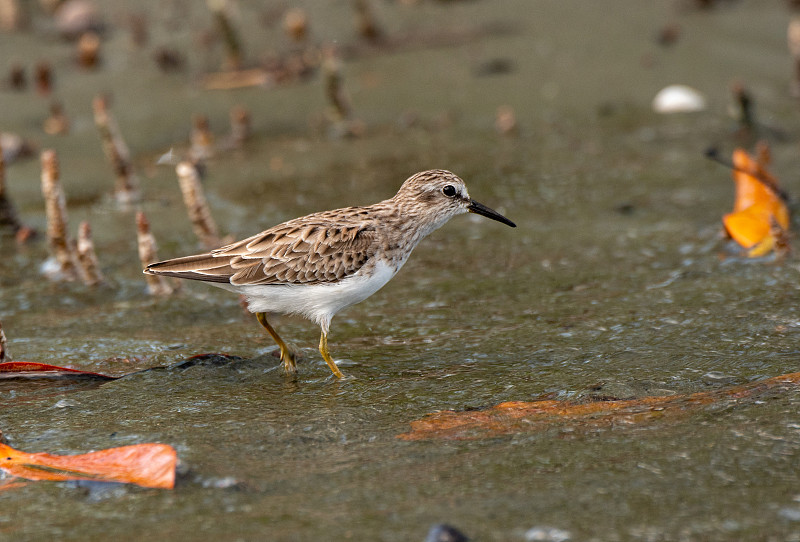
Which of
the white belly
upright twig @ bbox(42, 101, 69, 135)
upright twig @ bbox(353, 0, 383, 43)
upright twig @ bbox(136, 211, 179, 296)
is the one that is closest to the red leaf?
the white belly

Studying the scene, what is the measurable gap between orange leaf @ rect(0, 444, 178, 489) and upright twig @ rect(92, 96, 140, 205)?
469 centimetres

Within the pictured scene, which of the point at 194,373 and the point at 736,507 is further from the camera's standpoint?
the point at 194,373

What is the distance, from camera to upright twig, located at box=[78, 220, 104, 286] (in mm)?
6613

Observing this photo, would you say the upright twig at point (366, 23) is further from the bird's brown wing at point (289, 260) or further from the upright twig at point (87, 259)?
the bird's brown wing at point (289, 260)

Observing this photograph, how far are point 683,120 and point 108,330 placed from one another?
669cm

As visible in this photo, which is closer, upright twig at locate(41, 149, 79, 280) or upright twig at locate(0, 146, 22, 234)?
upright twig at locate(41, 149, 79, 280)

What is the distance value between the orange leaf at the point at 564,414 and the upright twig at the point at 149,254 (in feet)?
9.35

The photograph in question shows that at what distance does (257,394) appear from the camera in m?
4.97

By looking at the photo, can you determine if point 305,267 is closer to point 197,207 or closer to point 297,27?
point 197,207

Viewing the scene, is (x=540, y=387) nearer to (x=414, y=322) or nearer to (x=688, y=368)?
(x=688, y=368)

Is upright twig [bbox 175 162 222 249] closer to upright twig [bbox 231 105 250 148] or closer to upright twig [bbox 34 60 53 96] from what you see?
upright twig [bbox 231 105 250 148]

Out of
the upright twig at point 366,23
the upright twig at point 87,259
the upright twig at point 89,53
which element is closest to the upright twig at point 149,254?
the upright twig at point 87,259

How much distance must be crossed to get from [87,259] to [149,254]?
20.8 inches

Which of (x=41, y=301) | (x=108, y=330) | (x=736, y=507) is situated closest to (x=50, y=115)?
(x=41, y=301)
